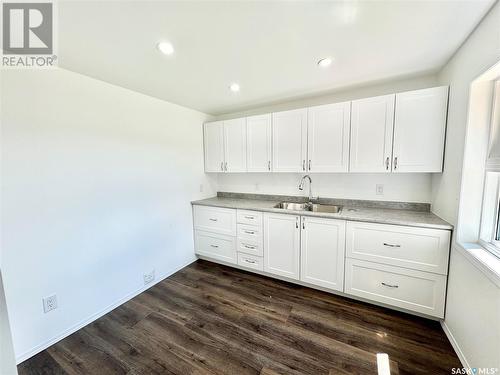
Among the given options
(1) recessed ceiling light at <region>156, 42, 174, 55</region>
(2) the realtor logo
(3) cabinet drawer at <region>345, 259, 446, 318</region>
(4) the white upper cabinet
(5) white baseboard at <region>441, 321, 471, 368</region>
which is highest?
(1) recessed ceiling light at <region>156, 42, 174, 55</region>

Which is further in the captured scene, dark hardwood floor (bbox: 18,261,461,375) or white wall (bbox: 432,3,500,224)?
dark hardwood floor (bbox: 18,261,461,375)

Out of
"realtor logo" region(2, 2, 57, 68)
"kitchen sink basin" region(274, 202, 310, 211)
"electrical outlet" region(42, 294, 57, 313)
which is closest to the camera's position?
"realtor logo" region(2, 2, 57, 68)

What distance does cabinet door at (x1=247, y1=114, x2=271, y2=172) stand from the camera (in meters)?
2.80

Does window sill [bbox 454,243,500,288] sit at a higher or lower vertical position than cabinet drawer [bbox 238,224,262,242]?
higher

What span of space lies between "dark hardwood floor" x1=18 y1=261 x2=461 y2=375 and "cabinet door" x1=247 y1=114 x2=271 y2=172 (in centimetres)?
163

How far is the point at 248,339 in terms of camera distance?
176 cm

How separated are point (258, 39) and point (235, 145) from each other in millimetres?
1668

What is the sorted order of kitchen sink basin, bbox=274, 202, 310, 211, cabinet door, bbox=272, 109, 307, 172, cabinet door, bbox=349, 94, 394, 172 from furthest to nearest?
kitchen sink basin, bbox=274, 202, 310, 211 → cabinet door, bbox=272, 109, 307, 172 → cabinet door, bbox=349, 94, 394, 172

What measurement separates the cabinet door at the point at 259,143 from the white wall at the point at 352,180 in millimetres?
336

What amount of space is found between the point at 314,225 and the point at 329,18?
1806mm

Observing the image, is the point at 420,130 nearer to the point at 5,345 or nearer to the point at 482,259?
the point at 482,259

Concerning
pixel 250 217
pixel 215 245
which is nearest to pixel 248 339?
pixel 250 217

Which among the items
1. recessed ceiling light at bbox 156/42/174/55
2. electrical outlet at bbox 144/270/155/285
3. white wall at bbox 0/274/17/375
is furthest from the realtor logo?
electrical outlet at bbox 144/270/155/285

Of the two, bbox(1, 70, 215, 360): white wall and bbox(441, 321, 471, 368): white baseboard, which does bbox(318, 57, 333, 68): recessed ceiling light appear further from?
bbox(441, 321, 471, 368): white baseboard
